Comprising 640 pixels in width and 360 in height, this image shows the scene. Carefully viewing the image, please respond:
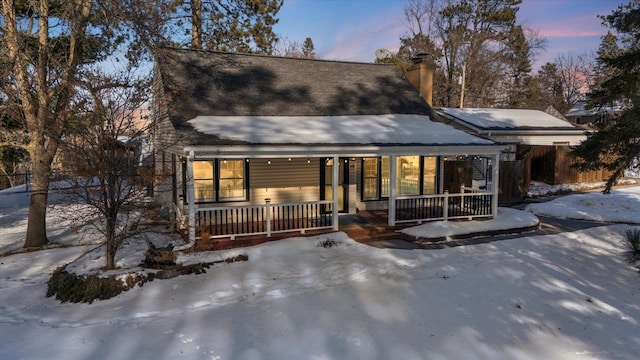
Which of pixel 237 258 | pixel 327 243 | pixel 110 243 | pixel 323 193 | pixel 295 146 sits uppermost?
pixel 295 146

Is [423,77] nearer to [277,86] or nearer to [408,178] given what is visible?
[408,178]

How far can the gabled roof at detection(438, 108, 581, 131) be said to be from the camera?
2110cm

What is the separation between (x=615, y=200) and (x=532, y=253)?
8.26 m

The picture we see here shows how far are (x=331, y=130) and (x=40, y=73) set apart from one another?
735 cm

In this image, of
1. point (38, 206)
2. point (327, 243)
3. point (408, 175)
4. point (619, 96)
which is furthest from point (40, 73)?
point (619, 96)

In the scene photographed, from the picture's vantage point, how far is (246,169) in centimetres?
1202

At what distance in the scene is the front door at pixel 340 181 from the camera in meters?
12.9

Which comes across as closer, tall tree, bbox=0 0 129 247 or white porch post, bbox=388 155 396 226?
tall tree, bbox=0 0 129 247

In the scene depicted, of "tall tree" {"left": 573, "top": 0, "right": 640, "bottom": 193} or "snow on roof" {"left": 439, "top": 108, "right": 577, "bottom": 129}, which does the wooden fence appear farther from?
"tall tree" {"left": 573, "top": 0, "right": 640, "bottom": 193}

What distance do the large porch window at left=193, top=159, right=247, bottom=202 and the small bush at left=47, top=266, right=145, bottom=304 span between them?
4382mm

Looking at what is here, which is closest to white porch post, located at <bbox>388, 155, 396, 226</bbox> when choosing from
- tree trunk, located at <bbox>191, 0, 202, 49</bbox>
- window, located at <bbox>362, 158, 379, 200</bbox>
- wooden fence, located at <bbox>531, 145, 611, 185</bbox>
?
window, located at <bbox>362, 158, 379, 200</bbox>

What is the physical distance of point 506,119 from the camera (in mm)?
A: 23344

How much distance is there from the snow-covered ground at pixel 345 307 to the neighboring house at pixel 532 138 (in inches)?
400

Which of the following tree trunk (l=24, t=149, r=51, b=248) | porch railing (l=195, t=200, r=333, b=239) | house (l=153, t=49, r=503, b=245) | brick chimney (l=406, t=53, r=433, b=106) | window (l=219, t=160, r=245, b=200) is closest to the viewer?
porch railing (l=195, t=200, r=333, b=239)
